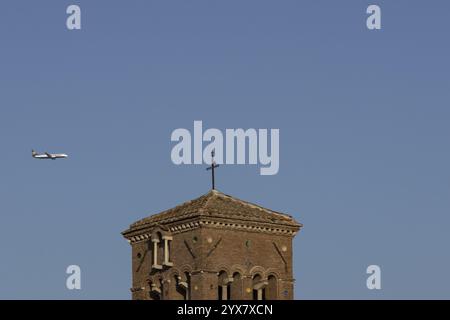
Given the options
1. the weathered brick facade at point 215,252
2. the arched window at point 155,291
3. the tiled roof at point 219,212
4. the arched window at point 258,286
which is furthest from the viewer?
the arched window at point 155,291

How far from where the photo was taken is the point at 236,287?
10775 cm

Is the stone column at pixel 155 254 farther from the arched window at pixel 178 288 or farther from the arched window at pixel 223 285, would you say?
the arched window at pixel 223 285

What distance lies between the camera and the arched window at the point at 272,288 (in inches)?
4304

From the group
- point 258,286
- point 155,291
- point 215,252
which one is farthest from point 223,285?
point 155,291

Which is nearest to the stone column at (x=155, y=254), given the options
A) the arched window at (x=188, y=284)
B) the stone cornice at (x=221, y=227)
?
the stone cornice at (x=221, y=227)

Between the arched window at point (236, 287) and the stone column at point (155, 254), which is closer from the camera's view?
the arched window at point (236, 287)

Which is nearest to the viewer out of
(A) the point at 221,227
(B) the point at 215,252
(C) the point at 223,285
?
(B) the point at 215,252

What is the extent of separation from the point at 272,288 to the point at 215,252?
4.83 metres

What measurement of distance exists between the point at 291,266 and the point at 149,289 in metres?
8.87

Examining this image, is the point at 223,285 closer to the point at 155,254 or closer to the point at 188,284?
the point at 188,284

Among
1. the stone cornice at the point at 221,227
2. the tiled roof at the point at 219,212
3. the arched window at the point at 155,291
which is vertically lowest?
the arched window at the point at 155,291

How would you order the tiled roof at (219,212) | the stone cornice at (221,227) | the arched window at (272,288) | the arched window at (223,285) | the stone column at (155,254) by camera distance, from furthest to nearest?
the stone column at (155,254) → the arched window at (272,288) → the tiled roof at (219,212) → the arched window at (223,285) → the stone cornice at (221,227)

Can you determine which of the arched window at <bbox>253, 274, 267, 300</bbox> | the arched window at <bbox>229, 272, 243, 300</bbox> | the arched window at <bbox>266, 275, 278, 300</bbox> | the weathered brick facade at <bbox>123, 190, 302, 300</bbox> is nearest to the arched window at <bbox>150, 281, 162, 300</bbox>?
the weathered brick facade at <bbox>123, 190, 302, 300</bbox>
